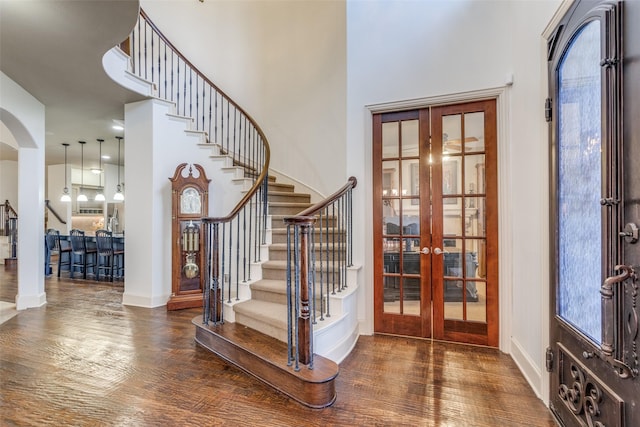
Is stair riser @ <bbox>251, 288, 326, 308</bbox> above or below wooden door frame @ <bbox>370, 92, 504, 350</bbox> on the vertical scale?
below

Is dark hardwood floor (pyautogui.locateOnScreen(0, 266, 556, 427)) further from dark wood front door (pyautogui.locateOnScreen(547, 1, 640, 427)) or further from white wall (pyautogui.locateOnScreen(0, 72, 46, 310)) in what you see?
white wall (pyautogui.locateOnScreen(0, 72, 46, 310))

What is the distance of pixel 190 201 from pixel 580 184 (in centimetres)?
408

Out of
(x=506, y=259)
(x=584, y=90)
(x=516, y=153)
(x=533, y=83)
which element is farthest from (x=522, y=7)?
(x=506, y=259)

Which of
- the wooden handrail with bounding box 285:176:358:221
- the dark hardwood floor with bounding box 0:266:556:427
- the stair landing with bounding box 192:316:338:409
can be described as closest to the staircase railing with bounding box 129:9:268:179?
the wooden handrail with bounding box 285:176:358:221

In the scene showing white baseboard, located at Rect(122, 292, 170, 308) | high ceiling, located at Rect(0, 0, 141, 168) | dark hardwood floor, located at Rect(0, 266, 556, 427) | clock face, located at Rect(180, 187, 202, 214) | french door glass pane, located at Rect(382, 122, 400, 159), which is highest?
high ceiling, located at Rect(0, 0, 141, 168)

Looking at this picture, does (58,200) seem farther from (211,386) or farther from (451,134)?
(451,134)

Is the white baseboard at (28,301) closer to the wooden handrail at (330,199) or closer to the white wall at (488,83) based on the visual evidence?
the wooden handrail at (330,199)

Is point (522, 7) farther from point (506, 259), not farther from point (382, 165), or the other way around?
point (506, 259)

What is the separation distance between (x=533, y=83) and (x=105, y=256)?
7.10 m

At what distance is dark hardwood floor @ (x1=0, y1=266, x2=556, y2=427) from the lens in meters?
1.81

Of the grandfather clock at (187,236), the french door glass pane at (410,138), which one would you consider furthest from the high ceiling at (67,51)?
the french door glass pane at (410,138)

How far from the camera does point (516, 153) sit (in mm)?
2547

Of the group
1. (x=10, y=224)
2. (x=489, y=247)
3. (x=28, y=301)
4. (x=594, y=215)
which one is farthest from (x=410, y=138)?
(x=10, y=224)

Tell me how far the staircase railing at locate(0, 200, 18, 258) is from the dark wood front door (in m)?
11.1
